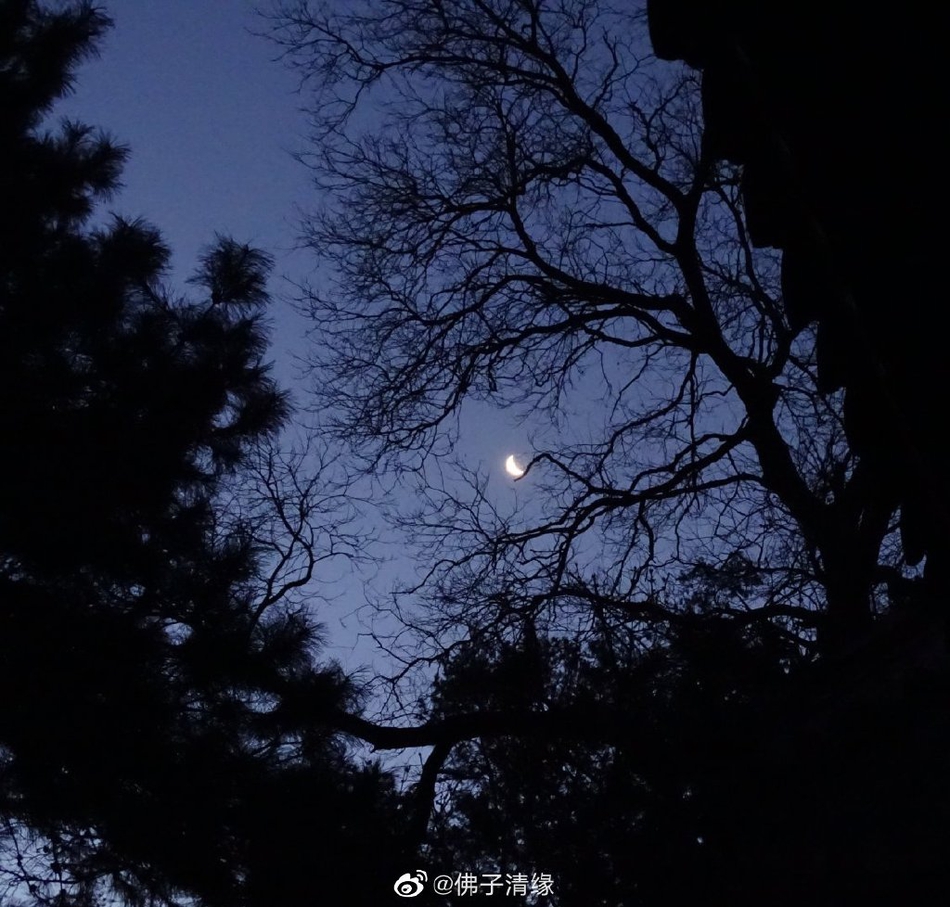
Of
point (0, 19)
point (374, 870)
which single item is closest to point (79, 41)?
point (0, 19)

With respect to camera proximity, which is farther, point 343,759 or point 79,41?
point 79,41

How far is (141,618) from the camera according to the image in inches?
207

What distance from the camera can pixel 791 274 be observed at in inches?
97.7

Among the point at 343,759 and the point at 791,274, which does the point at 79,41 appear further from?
the point at 791,274

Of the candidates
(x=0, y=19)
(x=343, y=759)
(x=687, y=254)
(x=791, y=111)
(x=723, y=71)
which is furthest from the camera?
(x=687, y=254)

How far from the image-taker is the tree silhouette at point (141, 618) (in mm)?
4734

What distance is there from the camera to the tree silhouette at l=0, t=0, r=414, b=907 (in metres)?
4.73

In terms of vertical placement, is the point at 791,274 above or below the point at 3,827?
above

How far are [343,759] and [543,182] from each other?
19.5 feet

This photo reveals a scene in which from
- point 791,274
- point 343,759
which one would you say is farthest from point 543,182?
point 791,274

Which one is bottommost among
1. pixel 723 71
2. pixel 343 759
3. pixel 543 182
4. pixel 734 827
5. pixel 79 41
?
pixel 734 827

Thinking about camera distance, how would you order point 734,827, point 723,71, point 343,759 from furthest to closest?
1. point 343,759
2. point 734,827
3. point 723,71

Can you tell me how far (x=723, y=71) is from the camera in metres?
2.20

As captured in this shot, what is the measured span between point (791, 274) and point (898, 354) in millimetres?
324
